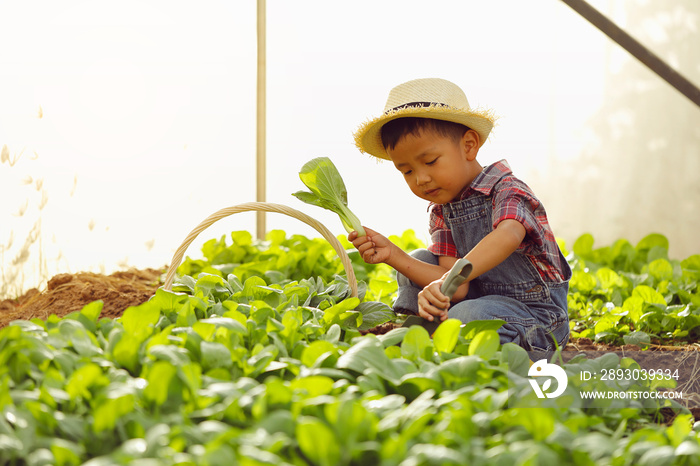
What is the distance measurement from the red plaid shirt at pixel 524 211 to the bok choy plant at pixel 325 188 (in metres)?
0.33

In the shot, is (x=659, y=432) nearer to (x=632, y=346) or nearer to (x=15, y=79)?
(x=632, y=346)

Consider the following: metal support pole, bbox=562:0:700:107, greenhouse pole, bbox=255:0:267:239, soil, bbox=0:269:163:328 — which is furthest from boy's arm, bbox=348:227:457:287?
greenhouse pole, bbox=255:0:267:239

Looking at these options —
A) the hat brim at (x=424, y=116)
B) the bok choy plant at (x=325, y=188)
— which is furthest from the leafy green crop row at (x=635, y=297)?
the bok choy plant at (x=325, y=188)

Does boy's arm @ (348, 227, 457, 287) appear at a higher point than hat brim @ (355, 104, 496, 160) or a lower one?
lower

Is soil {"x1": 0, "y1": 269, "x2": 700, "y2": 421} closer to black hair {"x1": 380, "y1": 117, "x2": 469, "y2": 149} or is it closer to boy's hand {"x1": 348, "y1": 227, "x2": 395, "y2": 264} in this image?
boy's hand {"x1": 348, "y1": 227, "x2": 395, "y2": 264}

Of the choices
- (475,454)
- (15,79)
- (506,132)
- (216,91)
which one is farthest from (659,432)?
(506,132)

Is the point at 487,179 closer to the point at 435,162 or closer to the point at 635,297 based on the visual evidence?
the point at 435,162

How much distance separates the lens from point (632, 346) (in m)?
1.81

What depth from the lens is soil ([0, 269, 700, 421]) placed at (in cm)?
161

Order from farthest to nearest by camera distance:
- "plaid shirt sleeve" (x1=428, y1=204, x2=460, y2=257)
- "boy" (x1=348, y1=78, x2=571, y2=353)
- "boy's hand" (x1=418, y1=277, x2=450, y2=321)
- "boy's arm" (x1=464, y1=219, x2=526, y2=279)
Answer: "plaid shirt sleeve" (x1=428, y1=204, x2=460, y2=257) < "boy" (x1=348, y1=78, x2=571, y2=353) < "boy's arm" (x1=464, y1=219, x2=526, y2=279) < "boy's hand" (x1=418, y1=277, x2=450, y2=321)

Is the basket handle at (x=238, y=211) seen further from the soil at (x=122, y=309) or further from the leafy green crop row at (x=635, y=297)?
the leafy green crop row at (x=635, y=297)

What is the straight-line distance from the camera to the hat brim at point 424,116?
1513 millimetres

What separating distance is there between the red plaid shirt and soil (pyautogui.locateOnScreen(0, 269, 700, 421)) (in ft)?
0.79

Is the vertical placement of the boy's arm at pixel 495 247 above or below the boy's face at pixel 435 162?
below
